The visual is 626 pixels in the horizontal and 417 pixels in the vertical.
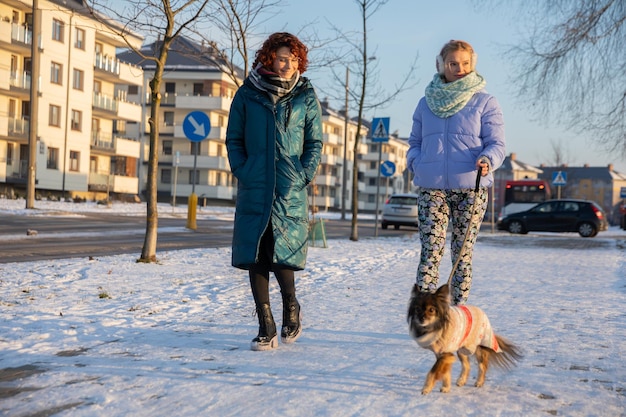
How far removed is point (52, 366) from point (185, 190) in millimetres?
63880

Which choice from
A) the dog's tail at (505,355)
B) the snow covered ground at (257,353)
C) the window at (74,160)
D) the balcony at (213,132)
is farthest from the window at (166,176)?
the dog's tail at (505,355)

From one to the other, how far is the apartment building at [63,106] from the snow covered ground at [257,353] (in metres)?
33.3

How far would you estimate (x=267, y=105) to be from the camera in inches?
198

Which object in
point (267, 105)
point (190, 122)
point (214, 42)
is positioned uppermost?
point (214, 42)

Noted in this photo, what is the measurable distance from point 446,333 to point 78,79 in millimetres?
49686

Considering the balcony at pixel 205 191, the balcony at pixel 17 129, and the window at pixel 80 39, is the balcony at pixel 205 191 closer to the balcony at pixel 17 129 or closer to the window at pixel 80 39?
the window at pixel 80 39

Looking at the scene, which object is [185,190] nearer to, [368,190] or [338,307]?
[368,190]

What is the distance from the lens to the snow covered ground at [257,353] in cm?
367

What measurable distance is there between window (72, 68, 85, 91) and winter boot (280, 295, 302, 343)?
47.2m

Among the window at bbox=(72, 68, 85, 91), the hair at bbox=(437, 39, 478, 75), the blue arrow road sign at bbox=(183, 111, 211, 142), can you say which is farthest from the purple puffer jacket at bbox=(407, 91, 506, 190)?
the window at bbox=(72, 68, 85, 91)

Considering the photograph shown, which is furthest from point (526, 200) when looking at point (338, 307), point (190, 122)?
point (338, 307)

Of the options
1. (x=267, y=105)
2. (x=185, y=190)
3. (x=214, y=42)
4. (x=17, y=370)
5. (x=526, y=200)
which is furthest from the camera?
(x=185, y=190)

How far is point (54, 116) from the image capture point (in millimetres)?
47375

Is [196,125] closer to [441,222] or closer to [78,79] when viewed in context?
[441,222]
